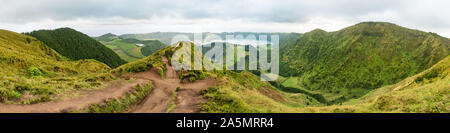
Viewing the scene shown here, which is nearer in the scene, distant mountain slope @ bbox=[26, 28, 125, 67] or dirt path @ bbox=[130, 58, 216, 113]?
dirt path @ bbox=[130, 58, 216, 113]

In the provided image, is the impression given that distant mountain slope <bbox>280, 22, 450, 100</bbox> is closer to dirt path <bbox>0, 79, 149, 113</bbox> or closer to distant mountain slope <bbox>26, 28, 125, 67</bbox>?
dirt path <bbox>0, 79, 149, 113</bbox>

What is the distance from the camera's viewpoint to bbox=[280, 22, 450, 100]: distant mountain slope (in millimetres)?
112875

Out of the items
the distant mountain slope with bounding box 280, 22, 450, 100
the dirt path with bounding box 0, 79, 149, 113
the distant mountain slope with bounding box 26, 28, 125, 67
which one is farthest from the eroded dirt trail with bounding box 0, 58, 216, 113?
the distant mountain slope with bounding box 26, 28, 125, 67

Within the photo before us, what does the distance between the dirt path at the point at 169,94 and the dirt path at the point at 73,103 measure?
259cm

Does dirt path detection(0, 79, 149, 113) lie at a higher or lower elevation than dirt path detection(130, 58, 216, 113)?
higher

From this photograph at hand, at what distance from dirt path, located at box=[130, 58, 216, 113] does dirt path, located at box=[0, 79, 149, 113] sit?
2589 millimetres

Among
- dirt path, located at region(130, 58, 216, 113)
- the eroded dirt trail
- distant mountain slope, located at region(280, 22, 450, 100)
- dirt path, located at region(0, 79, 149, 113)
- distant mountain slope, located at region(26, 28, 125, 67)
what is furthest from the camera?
distant mountain slope, located at region(26, 28, 125, 67)

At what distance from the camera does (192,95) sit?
21797 mm

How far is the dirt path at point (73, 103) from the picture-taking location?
1306cm

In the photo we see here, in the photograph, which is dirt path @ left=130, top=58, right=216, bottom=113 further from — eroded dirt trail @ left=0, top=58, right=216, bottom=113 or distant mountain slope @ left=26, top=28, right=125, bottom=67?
distant mountain slope @ left=26, top=28, right=125, bottom=67

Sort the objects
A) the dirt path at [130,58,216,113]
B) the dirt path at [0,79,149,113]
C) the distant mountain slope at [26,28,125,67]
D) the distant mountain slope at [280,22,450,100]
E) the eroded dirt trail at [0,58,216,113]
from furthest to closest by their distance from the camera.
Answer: the distant mountain slope at [26,28,125,67] → the distant mountain slope at [280,22,450,100] → the dirt path at [130,58,216,113] → the eroded dirt trail at [0,58,216,113] → the dirt path at [0,79,149,113]

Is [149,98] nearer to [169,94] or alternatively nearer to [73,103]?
[169,94]

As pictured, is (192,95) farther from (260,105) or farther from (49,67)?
(49,67)
